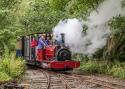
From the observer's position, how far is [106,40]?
22.8m

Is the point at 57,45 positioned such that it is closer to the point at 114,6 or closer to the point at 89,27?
the point at 89,27

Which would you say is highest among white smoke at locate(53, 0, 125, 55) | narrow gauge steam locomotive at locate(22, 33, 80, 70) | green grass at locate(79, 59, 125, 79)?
white smoke at locate(53, 0, 125, 55)

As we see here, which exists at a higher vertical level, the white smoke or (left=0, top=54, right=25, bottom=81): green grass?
the white smoke

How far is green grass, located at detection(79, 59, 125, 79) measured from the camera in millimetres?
19053

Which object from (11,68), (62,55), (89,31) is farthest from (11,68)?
(89,31)

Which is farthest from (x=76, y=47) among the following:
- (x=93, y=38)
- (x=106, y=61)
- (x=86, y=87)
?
(x=86, y=87)

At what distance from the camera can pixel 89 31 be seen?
76.7 feet

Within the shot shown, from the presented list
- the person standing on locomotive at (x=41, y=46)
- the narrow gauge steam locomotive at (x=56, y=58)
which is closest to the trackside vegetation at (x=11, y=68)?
the narrow gauge steam locomotive at (x=56, y=58)

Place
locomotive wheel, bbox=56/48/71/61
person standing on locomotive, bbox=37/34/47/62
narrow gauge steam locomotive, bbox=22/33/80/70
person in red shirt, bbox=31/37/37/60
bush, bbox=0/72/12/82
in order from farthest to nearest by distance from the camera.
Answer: person in red shirt, bbox=31/37/37/60
person standing on locomotive, bbox=37/34/47/62
locomotive wheel, bbox=56/48/71/61
narrow gauge steam locomotive, bbox=22/33/80/70
bush, bbox=0/72/12/82

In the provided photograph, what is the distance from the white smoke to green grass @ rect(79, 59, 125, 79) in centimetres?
125

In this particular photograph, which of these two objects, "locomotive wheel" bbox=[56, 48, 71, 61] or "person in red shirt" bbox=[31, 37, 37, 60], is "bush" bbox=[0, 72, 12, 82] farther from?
"person in red shirt" bbox=[31, 37, 37, 60]

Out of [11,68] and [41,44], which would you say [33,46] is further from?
[11,68]

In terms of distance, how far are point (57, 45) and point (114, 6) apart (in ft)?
15.3

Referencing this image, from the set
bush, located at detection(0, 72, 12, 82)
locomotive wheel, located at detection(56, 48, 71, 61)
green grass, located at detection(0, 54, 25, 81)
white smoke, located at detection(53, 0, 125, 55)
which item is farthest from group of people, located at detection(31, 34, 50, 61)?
bush, located at detection(0, 72, 12, 82)
